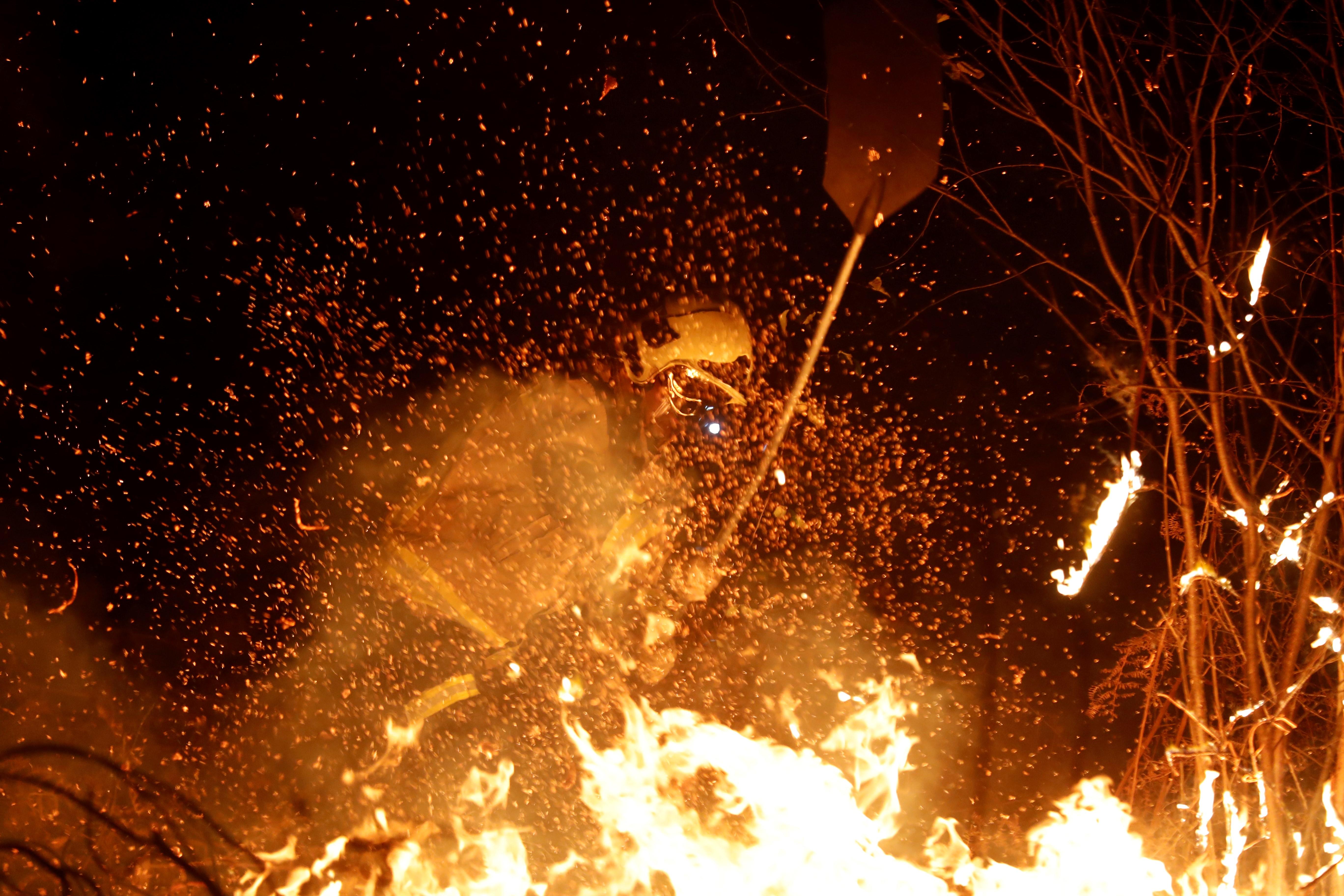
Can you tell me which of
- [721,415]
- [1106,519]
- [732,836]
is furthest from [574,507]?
[1106,519]

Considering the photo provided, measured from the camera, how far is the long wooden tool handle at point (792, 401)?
2729mm

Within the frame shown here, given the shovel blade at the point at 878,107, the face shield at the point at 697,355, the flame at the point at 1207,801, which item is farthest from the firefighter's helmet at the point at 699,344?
the flame at the point at 1207,801

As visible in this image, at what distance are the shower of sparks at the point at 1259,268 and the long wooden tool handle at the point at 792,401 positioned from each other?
3.88 feet

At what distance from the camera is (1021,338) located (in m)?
2.75

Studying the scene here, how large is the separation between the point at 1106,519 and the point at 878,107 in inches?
69.3

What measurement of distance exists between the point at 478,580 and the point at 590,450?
85 cm

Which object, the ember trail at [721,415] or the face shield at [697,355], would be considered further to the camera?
the face shield at [697,355]

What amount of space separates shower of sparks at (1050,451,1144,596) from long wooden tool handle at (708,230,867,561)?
3.83 feet

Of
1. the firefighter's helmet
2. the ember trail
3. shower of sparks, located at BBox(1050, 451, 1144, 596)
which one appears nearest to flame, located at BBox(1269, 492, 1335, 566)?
the ember trail

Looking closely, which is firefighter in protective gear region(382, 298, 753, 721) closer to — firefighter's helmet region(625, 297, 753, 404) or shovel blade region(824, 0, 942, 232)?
Answer: firefighter's helmet region(625, 297, 753, 404)

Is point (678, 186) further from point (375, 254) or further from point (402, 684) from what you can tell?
point (402, 684)

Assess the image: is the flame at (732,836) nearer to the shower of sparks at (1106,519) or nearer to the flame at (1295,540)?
the shower of sparks at (1106,519)

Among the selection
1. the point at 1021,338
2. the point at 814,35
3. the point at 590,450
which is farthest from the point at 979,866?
the point at 814,35

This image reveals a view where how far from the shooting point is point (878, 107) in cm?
267
